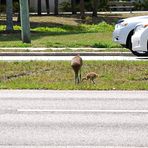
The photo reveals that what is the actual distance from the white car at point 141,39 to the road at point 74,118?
222 inches

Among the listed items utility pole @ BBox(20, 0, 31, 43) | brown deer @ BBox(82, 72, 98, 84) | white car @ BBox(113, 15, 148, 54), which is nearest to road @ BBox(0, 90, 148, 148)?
brown deer @ BBox(82, 72, 98, 84)

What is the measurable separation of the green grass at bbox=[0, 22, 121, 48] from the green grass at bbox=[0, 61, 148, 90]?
6.22 meters

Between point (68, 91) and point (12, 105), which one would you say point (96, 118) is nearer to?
point (12, 105)

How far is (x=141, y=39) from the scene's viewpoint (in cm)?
1730

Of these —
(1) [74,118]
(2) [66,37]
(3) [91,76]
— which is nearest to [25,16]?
(2) [66,37]

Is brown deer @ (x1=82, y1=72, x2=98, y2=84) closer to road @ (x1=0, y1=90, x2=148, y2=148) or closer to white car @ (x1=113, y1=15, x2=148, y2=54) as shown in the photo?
road @ (x1=0, y1=90, x2=148, y2=148)

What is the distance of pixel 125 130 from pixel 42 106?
2491 mm

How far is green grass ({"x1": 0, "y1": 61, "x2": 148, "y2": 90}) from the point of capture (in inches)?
493

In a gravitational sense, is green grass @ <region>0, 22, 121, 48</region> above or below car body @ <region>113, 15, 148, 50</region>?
below

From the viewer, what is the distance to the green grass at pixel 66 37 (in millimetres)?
22578

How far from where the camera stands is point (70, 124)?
26.6 ft

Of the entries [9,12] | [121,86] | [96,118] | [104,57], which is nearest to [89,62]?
[104,57]

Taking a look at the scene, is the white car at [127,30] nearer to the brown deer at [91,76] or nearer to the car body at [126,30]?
the car body at [126,30]

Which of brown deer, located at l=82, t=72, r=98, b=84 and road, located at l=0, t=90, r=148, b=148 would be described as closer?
road, located at l=0, t=90, r=148, b=148
